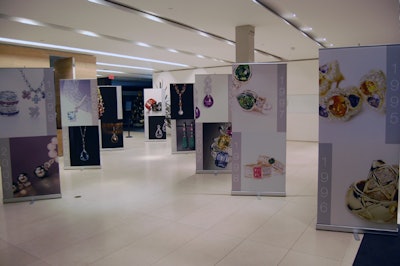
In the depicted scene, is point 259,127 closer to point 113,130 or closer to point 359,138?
point 359,138

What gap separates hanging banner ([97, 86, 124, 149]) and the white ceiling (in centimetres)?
150

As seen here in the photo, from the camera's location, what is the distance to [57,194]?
6094 mm

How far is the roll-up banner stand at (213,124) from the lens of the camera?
25.3 feet

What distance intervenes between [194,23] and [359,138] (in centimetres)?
515

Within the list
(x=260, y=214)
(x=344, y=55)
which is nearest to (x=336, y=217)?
(x=260, y=214)

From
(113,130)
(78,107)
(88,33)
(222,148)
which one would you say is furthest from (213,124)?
(113,130)

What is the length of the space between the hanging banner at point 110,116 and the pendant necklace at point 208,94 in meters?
4.96

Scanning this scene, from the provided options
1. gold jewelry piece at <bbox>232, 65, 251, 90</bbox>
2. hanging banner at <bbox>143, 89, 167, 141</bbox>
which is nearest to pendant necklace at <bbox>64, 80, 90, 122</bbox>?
gold jewelry piece at <bbox>232, 65, 251, 90</bbox>

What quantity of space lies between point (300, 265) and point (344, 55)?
270 cm

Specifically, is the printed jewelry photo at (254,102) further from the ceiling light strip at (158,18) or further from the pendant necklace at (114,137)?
the pendant necklace at (114,137)

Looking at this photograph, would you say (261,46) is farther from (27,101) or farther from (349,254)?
(349,254)

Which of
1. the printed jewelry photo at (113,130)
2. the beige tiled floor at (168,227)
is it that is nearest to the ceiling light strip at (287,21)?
the beige tiled floor at (168,227)

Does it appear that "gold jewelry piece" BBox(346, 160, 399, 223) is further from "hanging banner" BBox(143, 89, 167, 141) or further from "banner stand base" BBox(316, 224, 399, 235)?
"hanging banner" BBox(143, 89, 167, 141)

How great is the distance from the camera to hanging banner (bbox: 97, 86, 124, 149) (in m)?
11.5
